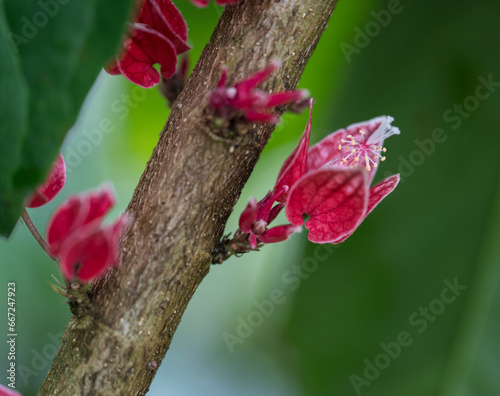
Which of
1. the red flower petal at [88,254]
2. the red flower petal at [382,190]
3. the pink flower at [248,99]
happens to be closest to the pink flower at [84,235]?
the red flower petal at [88,254]

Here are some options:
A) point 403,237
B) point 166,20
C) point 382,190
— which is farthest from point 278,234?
point 403,237

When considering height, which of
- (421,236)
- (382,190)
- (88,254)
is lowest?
(88,254)

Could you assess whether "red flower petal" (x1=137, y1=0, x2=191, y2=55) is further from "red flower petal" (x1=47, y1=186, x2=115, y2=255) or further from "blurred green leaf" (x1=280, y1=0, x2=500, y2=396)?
"blurred green leaf" (x1=280, y1=0, x2=500, y2=396)

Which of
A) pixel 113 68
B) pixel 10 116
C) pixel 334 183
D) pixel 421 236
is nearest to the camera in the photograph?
pixel 10 116

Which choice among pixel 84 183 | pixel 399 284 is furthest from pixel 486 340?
pixel 84 183

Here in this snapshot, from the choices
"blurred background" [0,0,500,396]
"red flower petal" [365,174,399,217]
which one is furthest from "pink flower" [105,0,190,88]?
"blurred background" [0,0,500,396]

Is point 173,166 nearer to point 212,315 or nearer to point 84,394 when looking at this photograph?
point 84,394

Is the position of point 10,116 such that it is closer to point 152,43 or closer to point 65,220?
point 65,220
